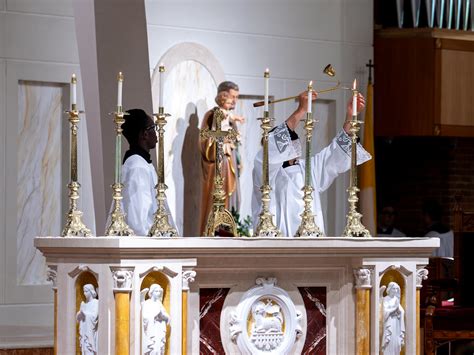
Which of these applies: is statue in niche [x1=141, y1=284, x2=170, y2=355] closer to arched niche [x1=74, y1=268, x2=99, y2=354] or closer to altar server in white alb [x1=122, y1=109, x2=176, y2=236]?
arched niche [x1=74, y1=268, x2=99, y2=354]

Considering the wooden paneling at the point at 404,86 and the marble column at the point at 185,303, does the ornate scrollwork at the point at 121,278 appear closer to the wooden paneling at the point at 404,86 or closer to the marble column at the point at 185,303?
the marble column at the point at 185,303

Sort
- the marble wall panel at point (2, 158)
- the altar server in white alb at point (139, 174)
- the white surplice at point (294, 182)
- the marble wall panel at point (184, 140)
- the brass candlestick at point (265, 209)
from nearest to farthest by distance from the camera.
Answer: the brass candlestick at point (265, 209)
the altar server in white alb at point (139, 174)
the white surplice at point (294, 182)
the marble wall panel at point (2, 158)
the marble wall panel at point (184, 140)

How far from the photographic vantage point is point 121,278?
612 centimetres

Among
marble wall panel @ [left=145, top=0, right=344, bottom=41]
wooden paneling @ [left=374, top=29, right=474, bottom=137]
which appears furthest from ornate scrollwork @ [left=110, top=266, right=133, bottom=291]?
wooden paneling @ [left=374, top=29, right=474, bottom=137]

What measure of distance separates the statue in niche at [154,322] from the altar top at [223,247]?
192 millimetres

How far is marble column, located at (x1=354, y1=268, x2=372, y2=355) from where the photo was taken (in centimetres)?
679

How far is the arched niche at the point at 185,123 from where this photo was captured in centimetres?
1166

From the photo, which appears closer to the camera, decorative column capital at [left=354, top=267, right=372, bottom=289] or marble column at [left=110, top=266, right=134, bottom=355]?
marble column at [left=110, top=266, right=134, bottom=355]

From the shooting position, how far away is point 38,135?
1114 cm

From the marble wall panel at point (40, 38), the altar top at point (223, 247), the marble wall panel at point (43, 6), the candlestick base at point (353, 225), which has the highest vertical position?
the marble wall panel at point (43, 6)

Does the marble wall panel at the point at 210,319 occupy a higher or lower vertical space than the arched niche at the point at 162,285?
lower

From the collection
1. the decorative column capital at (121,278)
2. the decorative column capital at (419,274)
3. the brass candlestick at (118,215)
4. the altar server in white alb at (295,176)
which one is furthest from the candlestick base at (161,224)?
the decorative column capital at (419,274)

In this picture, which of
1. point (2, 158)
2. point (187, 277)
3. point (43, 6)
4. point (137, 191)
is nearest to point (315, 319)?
point (187, 277)

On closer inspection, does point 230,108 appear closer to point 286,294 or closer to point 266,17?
point 266,17
